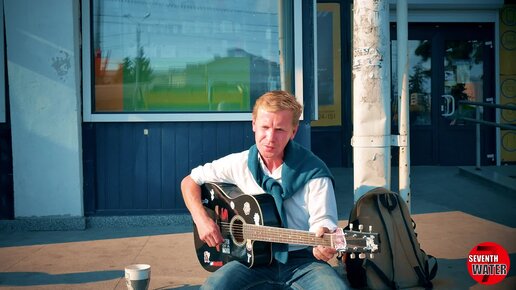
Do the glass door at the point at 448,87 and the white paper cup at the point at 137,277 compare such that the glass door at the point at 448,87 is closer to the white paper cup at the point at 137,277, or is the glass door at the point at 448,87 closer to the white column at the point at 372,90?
the white column at the point at 372,90

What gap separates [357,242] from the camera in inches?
108

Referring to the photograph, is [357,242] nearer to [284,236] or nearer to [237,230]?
[284,236]

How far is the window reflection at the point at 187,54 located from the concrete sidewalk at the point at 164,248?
137 cm

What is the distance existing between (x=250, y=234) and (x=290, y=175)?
15.8 inches

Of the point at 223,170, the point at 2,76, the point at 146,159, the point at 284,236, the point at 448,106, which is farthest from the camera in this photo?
the point at 448,106

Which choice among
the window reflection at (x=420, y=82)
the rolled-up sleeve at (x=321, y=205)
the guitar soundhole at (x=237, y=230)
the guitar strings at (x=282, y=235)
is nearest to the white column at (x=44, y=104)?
the guitar soundhole at (x=237, y=230)

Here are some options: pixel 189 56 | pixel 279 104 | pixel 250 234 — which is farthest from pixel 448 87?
pixel 250 234

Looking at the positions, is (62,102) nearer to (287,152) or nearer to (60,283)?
(60,283)

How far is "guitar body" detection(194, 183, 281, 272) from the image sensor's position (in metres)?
3.05

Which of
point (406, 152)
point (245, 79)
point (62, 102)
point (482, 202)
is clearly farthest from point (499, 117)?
point (62, 102)

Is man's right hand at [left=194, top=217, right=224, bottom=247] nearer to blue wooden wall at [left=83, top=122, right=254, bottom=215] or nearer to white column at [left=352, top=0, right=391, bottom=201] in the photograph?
white column at [left=352, top=0, right=391, bottom=201]

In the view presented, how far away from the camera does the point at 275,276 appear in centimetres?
301

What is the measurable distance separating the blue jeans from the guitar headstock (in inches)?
6.6

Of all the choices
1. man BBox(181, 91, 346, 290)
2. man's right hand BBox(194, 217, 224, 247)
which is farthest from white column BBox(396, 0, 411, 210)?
man's right hand BBox(194, 217, 224, 247)
